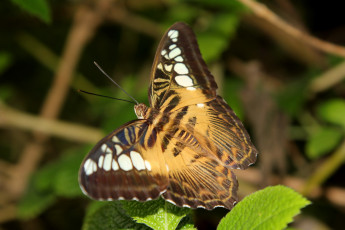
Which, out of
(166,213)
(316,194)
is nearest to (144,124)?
(166,213)

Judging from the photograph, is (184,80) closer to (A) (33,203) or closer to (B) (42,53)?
(A) (33,203)

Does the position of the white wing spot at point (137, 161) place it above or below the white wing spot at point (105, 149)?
below

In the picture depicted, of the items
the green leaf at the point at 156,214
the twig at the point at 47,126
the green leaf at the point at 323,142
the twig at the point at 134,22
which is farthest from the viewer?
the twig at the point at 134,22

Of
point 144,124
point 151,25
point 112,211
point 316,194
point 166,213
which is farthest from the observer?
point 151,25

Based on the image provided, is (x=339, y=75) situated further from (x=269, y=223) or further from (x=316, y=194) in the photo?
(x=269, y=223)

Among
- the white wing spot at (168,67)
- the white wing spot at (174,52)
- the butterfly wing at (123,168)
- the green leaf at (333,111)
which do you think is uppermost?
the white wing spot at (174,52)

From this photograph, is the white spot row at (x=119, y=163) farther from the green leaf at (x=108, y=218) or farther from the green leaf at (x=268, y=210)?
the green leaf at (x=268, y=210)

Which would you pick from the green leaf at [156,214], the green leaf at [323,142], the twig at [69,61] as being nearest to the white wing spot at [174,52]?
the green leaf at [156,214]

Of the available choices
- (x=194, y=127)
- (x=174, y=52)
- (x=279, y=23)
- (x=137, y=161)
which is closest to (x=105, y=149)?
(x=137, y=161)
